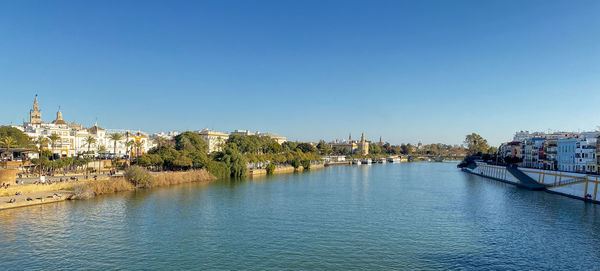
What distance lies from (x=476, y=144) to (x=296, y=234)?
11064 centimetres

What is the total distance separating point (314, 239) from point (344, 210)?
10.5 metres

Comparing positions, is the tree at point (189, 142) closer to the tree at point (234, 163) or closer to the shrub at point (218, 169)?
the tree at point (234, 163)

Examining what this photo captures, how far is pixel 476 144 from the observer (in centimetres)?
12044

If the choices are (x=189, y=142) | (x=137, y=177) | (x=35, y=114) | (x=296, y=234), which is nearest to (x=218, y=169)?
(x=137, y=177)

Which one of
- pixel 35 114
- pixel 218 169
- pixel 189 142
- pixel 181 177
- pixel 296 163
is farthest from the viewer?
pixel 35 114

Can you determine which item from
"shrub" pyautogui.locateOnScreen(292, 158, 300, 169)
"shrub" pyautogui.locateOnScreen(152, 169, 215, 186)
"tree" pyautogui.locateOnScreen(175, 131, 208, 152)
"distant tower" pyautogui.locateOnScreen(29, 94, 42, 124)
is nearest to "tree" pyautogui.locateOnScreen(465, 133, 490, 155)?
"shrub" pyautogui.locateOnScreen(292, 158, 300, 169)

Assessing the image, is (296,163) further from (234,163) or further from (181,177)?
(181,177)

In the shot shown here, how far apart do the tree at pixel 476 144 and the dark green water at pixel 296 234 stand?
3366 inches

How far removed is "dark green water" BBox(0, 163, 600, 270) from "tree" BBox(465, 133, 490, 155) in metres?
85.5

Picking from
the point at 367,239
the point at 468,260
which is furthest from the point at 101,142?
the point at 468,260

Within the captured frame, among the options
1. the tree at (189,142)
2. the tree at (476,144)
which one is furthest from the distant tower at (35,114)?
the tree at (476,144)

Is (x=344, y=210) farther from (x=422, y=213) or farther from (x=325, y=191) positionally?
(x=325, y=191)

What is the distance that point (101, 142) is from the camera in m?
90.1

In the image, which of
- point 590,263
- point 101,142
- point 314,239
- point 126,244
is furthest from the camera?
point 101,142
